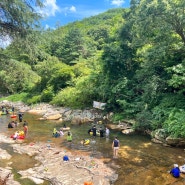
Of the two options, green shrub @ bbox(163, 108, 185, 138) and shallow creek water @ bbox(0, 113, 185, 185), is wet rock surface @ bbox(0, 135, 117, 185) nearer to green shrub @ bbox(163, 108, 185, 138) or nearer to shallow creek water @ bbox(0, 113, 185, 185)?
shallow creek water @ bbox(0, 113, 185, 185)

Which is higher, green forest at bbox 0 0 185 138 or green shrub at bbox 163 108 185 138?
green forest at bbox 0 0 185 138

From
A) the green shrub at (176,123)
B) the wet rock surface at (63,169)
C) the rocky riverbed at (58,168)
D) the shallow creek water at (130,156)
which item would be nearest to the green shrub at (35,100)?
the shallow creek water at (130,156)

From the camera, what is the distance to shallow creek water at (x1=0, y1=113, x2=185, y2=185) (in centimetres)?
1332

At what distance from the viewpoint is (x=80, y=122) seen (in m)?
28.4

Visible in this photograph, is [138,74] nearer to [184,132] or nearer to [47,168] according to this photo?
[184,132]

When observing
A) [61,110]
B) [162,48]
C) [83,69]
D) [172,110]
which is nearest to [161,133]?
[172,110]

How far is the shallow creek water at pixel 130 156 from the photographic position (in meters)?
13.3

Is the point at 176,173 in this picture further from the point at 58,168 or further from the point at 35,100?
the point at 35,100

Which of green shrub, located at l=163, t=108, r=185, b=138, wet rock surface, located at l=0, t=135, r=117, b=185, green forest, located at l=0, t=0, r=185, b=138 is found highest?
green forest, located at l=0, t=0, r=185, b=138

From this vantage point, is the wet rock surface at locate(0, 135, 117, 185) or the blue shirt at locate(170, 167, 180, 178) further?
the blue shirt at locate(170, 167, 180, 178)

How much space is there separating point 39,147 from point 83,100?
634 inches

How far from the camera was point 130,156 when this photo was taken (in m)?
16.9

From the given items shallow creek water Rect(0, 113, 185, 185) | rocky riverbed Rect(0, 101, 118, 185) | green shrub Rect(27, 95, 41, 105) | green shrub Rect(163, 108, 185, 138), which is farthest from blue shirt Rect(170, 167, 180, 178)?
green shrub Rect(27, 95, 41, 105)

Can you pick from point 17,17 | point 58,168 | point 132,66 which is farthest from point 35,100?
point 17,17
